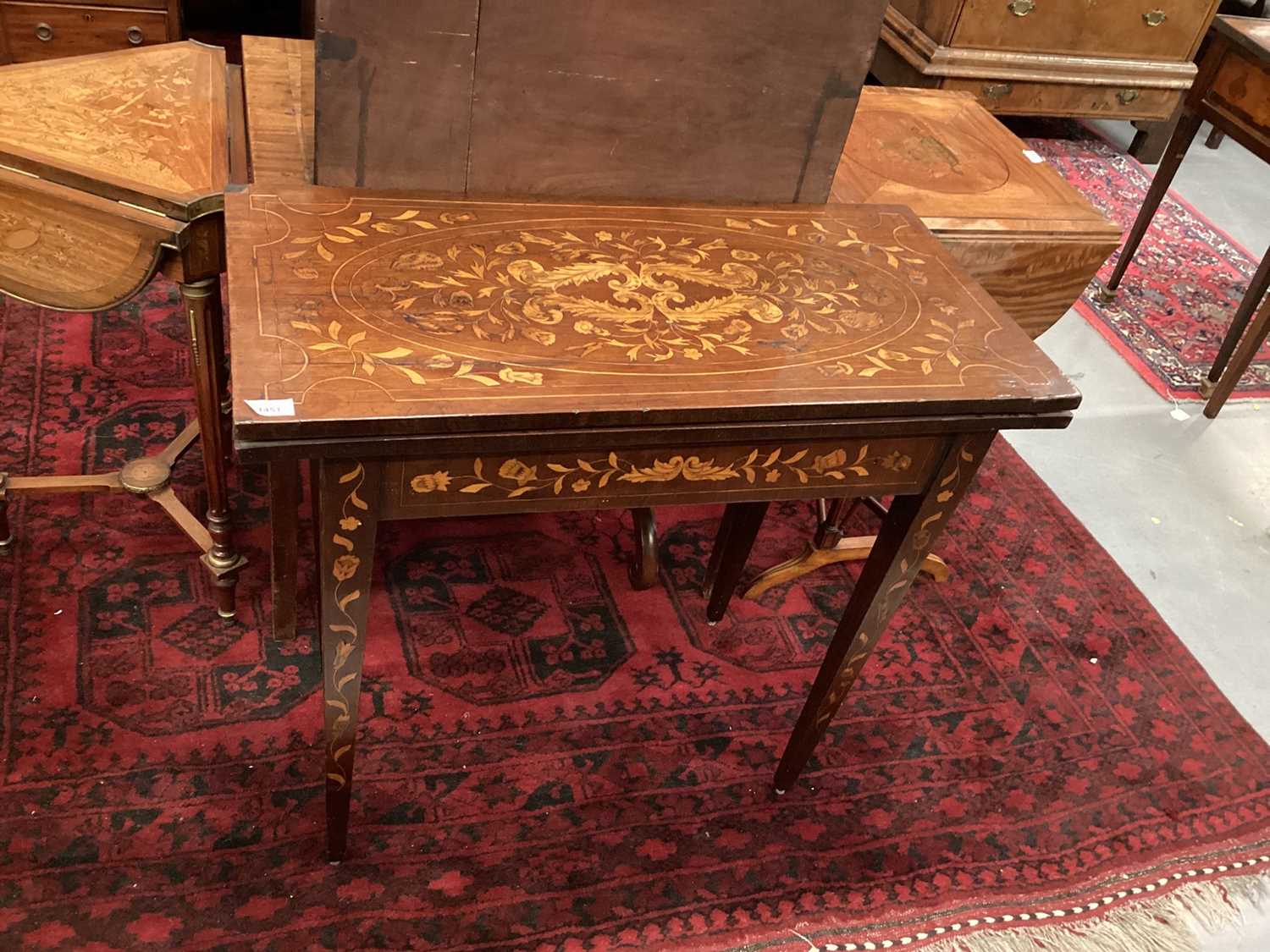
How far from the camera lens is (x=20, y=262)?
1.58 m

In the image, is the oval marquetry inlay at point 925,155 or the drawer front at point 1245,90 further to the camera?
the drawer front at point 1245,90

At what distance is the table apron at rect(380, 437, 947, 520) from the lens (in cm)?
122

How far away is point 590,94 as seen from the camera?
1.49 m

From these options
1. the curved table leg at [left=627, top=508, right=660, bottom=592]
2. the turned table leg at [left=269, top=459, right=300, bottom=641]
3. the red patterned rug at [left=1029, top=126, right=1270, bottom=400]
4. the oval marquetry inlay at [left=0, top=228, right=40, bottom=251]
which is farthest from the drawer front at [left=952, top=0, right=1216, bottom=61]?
the oval marquetry inlay at [left=0, top=228, right=40, bottom=251]

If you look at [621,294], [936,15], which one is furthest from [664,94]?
[936,15]

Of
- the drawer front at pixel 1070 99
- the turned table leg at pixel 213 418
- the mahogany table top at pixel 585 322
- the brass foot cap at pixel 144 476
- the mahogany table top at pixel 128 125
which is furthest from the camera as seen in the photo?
the drawer front at pixel 1070 99

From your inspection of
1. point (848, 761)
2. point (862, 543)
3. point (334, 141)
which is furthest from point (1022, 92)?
point (334, 141)

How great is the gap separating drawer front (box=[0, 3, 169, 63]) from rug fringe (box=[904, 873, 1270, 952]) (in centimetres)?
324

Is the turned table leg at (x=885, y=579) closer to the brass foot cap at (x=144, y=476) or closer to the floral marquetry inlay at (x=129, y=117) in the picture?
the floral marquetry inlay at (x=129, y=117)

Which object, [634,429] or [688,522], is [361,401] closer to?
[634,429]

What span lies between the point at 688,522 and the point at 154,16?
2349 mm

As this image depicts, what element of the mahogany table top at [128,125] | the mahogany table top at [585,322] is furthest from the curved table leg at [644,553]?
the mahogany table top at [128,125]

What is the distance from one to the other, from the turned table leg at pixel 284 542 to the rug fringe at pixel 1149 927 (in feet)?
3.68

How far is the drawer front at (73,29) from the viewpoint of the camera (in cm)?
320
